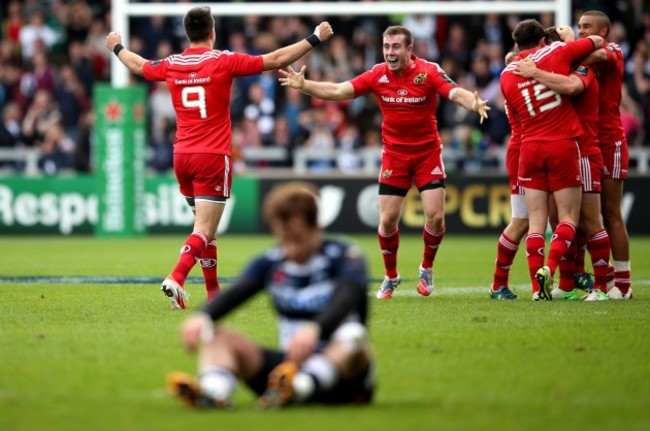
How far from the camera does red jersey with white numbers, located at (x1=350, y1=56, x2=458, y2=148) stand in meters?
12.3

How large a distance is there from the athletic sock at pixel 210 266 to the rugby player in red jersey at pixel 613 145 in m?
3.62

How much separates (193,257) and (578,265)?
3.91 metres

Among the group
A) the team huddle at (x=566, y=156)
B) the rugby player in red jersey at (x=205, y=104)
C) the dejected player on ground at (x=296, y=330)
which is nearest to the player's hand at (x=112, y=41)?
the rugby player in red jersey at (x=205, y=104)

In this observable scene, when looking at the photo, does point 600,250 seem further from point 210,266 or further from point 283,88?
point 283,88

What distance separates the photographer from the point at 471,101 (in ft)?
38.3

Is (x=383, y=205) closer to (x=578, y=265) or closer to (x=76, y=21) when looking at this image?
(x=578, y=265)

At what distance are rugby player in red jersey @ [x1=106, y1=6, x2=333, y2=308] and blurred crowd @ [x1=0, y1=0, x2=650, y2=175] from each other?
1273cm

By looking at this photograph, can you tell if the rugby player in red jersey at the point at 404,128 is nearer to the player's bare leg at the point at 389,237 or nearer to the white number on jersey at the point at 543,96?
the player's bare leg at the point at 389,237

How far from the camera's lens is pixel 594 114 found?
11805 mm

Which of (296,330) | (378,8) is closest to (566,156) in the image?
(296,330)

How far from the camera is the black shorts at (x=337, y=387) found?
20.5 ft

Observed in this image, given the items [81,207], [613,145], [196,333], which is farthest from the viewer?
[81,207]

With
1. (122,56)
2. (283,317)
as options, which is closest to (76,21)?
(122,56)

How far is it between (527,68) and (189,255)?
332cm
